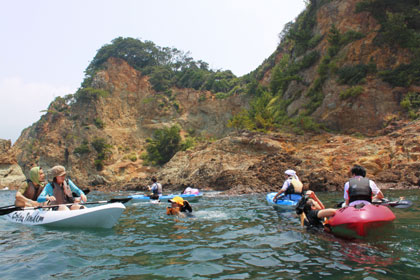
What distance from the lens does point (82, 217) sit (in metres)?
7.45

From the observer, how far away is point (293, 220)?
8438 millimetres

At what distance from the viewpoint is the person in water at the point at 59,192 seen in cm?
792

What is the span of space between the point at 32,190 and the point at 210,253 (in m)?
6.11

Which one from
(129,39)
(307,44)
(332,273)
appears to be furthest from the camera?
(129,39)

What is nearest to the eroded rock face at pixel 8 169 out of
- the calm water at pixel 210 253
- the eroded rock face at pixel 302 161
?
the eroded rock face at pixel 302 161

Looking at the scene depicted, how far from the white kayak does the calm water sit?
0.73 feet

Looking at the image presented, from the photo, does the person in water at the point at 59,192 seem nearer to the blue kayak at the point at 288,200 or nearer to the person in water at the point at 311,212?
the person in water at the point at 311,212

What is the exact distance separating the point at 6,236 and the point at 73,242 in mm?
2326

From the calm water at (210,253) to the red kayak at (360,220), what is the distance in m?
0.23

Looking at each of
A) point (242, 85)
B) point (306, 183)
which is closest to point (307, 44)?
point (242, 85)

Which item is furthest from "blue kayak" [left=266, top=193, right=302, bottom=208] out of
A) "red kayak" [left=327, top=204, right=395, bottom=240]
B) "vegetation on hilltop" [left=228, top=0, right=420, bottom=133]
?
"vegetation on hilltop" [left=228, top=0, right=420, bottom=133]

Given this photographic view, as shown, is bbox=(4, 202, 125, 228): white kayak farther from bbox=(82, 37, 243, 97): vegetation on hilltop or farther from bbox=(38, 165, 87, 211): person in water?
bbox=(82, 37, 243, 97): vegetation on hilltop

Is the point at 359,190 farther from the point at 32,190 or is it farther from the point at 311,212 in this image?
the point at 32,190

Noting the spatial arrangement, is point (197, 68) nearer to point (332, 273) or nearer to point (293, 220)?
point (293, 220)
